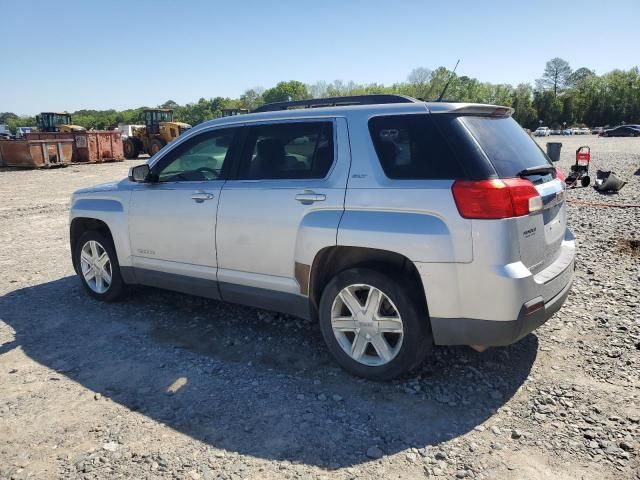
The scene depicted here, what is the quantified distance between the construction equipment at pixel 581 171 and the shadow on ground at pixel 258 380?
1121 centimetres

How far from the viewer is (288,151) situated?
155 inches

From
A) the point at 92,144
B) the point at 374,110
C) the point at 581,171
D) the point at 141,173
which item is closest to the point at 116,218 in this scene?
the point at 141,173

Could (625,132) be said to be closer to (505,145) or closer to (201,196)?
(505,145)

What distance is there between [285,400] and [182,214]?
1.96m

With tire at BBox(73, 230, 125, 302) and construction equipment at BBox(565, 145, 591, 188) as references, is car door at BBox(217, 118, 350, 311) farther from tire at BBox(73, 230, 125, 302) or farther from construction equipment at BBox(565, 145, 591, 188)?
construction equipment at BBox(565, 145, 591, 188)

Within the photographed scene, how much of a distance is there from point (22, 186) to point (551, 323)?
60.1 feet

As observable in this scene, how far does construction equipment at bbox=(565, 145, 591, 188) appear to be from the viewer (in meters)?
13.6

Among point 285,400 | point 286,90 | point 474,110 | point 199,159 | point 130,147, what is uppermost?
point 286,90

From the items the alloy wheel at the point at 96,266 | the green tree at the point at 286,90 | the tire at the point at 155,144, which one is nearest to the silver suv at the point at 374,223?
the alloy wheel at the point at 96,266

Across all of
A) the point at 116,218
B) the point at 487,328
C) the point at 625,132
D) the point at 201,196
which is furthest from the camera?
the point at 625,132

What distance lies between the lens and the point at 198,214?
4305mm

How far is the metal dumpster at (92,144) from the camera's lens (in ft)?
86.0

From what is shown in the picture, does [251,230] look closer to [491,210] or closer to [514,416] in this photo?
[491,210]

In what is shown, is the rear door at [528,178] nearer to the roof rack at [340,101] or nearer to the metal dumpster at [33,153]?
the roof rack at [340,101]
